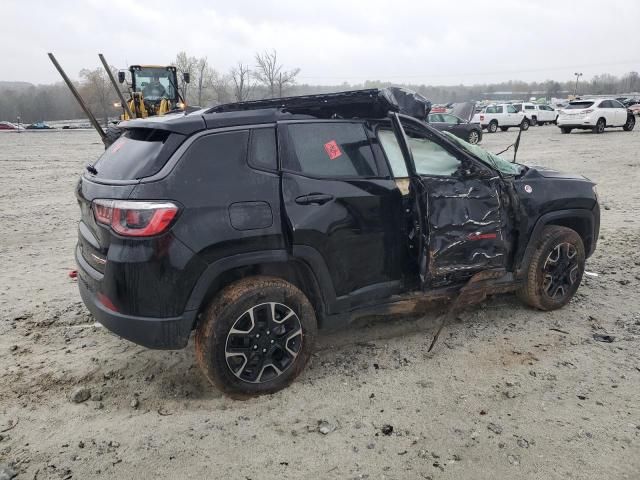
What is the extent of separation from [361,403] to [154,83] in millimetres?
20162

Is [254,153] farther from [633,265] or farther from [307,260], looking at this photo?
[633,265]

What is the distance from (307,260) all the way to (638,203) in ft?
25.7

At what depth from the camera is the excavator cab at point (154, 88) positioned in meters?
19.6

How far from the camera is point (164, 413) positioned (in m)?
3.04

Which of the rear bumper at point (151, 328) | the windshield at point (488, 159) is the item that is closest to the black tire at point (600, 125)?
the windshield at point (488, 159)

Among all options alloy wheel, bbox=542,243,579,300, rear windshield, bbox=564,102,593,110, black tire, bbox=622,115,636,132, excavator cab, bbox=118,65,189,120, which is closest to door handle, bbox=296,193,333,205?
alloy wheel, bbox=542,243,579,300

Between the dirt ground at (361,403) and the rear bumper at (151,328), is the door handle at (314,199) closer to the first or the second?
the rear bumper at (151,328)

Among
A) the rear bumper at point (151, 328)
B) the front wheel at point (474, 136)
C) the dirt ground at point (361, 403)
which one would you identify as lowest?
the dirt ground at point (361, 403)

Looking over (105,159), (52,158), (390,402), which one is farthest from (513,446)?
(52,158)

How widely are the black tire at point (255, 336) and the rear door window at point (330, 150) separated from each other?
79 cm

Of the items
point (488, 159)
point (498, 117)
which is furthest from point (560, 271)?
point (498, 117)

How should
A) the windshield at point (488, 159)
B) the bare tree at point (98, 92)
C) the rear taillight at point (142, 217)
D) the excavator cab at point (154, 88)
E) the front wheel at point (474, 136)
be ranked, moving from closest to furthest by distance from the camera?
1. the rear taillight at point (142, 217)
2. the windshield at point (488, 159)
3. the excavator cab at point (154, 88)
4. the front wheel at point (474, 136)
5. the bare tree at point (98, 92)

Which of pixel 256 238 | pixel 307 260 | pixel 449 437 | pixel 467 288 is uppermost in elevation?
pixel 256 238

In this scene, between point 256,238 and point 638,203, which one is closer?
point 256,238
